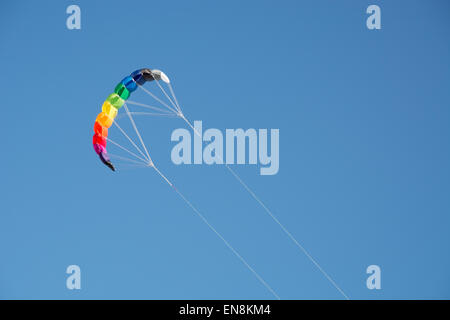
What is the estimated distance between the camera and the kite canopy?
17766 millimetres

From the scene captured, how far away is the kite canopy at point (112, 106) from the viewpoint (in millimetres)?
17766

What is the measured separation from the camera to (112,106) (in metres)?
18.0
